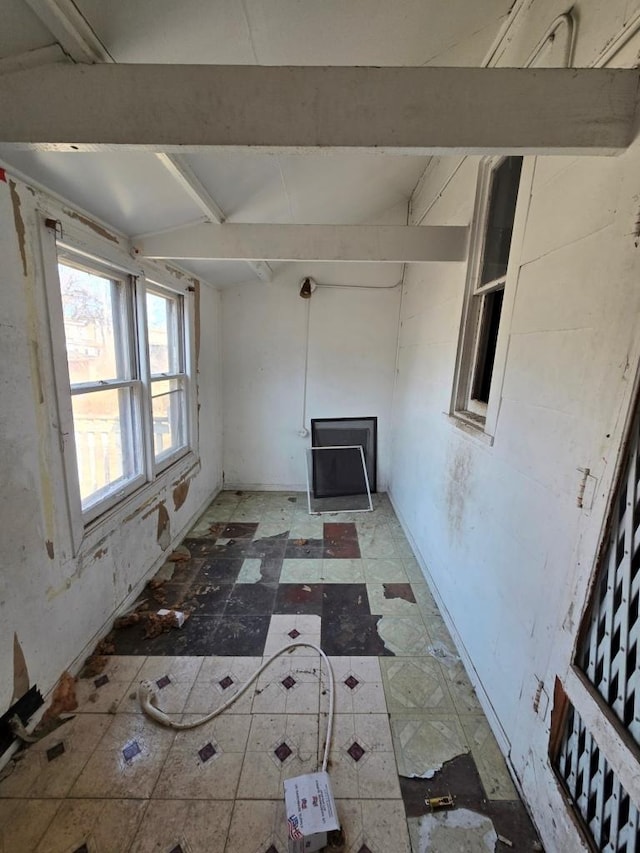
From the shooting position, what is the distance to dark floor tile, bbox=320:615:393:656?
1940mm

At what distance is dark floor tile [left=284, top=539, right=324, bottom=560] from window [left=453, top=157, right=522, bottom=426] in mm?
1657

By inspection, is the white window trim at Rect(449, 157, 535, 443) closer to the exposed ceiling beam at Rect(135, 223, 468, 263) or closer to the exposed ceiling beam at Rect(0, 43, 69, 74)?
the exposed ceiling beam at Rect(135, 223, 468, 263)

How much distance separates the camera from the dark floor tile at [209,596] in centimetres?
225

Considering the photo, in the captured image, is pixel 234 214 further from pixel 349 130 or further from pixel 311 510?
pixel 311 510

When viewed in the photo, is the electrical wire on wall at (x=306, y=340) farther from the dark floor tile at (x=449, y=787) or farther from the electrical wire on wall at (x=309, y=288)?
the dark floor tile at (x=449, y=787)

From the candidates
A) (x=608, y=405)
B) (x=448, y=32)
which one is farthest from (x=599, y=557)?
(x=448, y=32)

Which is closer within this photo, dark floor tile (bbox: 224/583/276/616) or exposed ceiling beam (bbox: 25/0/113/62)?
exposed ceiling beam (bbox: 25/0/113/62)

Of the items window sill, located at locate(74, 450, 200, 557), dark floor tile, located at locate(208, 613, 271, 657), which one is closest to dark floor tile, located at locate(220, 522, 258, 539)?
window sill, located at locate(74, 450, 200, 557)

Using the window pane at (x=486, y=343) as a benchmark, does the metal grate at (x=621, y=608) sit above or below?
below

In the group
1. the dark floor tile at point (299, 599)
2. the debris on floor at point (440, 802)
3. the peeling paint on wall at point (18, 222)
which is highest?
the peeling paint on wall at point (18, 222)

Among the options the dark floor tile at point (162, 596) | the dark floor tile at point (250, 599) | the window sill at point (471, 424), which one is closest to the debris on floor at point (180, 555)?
the dark floor tile at point (162, 596)

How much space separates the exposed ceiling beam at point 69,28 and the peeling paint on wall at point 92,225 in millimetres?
786

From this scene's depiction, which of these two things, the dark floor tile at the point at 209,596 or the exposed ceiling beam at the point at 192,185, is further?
the dark floor tile at the point at 209,596

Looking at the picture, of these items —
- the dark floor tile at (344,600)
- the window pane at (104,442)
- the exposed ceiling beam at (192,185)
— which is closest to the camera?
the exposed ceiling beam at (192,185)
